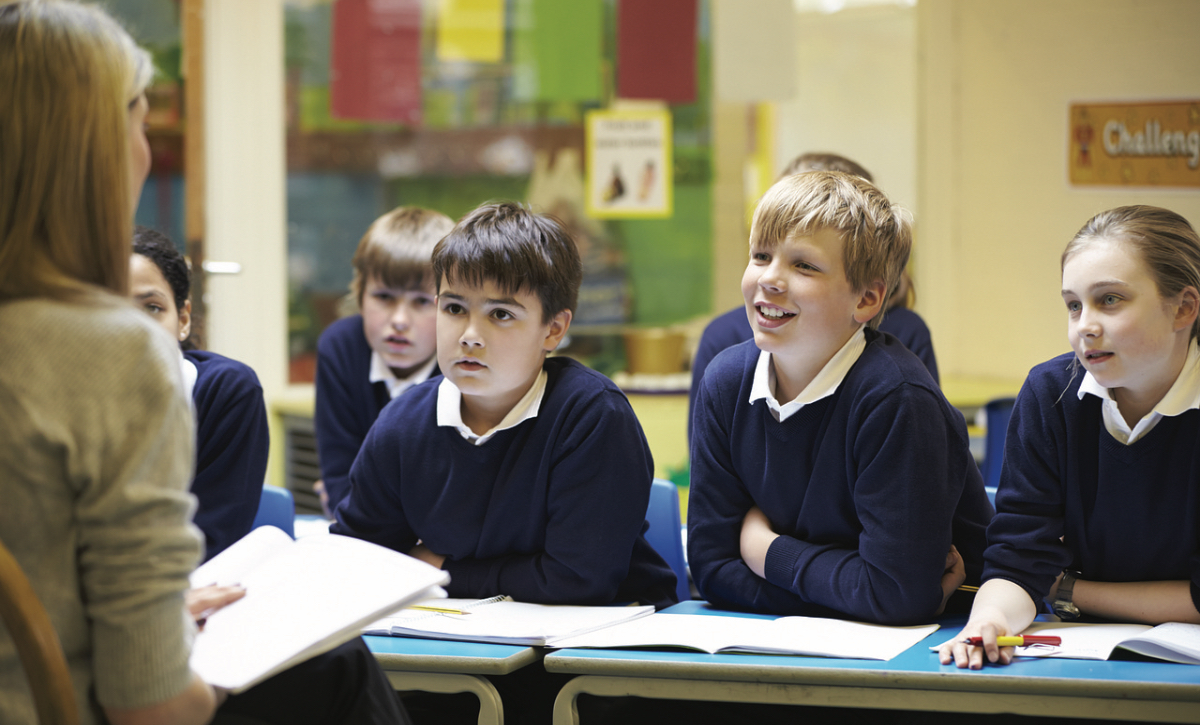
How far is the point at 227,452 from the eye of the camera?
1762 mm

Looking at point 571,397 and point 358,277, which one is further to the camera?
point 358,277

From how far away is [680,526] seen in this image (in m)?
1.94

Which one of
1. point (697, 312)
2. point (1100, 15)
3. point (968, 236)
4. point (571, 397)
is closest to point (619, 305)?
point (697, 312)

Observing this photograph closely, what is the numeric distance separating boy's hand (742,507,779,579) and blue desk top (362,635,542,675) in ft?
1.30

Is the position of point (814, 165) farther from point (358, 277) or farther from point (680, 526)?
point (358, 277)

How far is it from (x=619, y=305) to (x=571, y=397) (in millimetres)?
2107

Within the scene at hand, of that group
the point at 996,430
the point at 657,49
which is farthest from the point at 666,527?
the point at 657,49

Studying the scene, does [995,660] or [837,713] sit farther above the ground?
[995,660]

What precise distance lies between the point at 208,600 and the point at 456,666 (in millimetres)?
308

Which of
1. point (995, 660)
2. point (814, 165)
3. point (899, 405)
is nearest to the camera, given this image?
point (995, 660)

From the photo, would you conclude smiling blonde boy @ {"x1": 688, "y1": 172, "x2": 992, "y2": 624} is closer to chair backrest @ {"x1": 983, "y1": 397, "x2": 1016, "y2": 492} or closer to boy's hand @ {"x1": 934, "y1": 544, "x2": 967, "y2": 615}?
boy's hand @ {"x1": 934, "y1": 544, "x2": 967, "y2": 615}

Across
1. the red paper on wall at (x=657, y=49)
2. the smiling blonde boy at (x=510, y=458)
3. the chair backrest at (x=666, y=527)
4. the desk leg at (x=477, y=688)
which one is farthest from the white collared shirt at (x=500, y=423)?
the red paper on wall at (x=657, y=49)

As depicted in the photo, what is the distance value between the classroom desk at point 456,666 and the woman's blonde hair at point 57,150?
0.59 metres

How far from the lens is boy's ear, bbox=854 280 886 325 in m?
1.66
